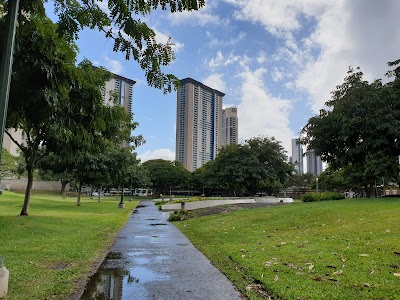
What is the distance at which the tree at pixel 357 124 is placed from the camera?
24.5 meters

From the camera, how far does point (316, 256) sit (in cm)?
779

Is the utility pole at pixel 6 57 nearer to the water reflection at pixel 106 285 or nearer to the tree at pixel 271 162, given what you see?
the water reflection at pixel 106 285

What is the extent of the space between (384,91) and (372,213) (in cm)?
1404

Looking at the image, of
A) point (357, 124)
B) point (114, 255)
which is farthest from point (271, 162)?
point (114, 255)

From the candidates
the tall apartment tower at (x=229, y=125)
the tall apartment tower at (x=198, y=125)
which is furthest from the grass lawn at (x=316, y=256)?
the tall apartment tower at (x=229, y=125)

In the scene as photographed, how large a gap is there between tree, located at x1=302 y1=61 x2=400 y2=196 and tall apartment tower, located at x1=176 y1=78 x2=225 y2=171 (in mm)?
35592

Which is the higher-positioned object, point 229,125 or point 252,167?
point 229,125

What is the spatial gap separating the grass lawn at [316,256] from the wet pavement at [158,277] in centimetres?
37

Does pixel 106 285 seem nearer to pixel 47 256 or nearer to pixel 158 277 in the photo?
pixel 158 277

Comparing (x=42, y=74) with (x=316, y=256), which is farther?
(x=42, y=74)

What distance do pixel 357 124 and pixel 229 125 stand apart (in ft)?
247

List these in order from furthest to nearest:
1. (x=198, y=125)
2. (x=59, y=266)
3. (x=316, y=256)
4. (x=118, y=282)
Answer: (x=198, y=125), (x=316, y=256), (x=59, y=266), (x=118, y=282)

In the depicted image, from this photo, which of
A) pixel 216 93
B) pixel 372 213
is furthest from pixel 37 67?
pixel 216 93

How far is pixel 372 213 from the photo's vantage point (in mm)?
13875
